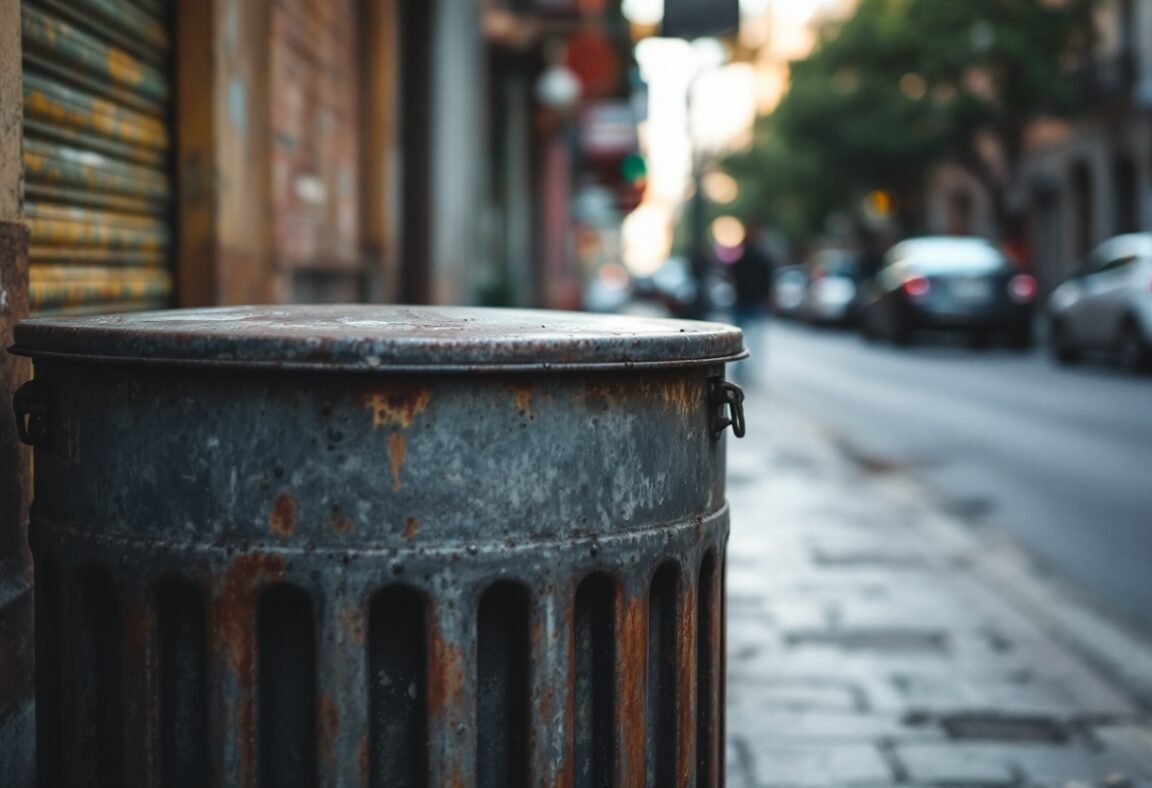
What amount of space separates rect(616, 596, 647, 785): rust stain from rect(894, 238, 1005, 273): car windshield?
21191mm

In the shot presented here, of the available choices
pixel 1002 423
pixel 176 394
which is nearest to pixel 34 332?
pixel 176 394

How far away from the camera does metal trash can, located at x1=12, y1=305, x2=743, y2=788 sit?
6.30 ft

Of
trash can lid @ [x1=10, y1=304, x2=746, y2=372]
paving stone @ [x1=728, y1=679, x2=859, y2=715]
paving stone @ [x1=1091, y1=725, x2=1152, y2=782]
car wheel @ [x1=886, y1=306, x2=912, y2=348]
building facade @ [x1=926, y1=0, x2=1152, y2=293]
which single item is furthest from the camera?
building facade @ [x1=926, y1=0, x2=1152, y2=293]

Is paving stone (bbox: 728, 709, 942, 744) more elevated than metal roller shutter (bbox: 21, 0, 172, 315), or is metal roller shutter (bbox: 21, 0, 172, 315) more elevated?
metal roller shutter (bbox: 21, 0, 172, 315)

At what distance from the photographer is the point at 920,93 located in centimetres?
4103

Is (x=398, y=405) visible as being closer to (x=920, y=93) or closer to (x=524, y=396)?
(x=524, y=396)

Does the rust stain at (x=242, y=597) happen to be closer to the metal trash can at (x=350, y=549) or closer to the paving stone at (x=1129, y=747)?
the metal trash can at (x=350, y=549)

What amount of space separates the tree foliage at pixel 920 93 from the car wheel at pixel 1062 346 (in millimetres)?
15527

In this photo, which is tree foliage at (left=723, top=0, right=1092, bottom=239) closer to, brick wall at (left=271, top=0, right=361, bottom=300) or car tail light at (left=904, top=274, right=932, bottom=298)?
car tail light at (left=904, top=274, right=932, bottom=298)

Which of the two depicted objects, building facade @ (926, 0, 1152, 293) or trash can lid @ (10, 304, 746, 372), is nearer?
trash can lid @ (10, 304, 746, 372)

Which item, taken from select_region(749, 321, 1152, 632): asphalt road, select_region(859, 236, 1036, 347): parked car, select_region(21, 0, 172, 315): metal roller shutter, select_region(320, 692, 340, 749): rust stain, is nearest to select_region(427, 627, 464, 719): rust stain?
select_region(320, 692, 340, 749): rust stain

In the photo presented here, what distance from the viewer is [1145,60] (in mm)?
33594

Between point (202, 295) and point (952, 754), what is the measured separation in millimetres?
2864

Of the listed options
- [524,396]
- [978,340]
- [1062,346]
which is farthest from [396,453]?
[978,340]
